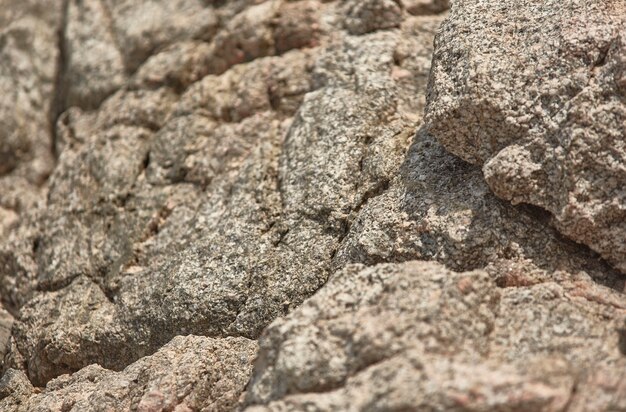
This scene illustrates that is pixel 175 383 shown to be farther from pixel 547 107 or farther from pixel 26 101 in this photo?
pixel 26 101

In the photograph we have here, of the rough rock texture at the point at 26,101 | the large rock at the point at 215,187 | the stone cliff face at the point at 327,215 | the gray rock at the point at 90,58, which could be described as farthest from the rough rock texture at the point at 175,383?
the gray rock at the point at 90,58

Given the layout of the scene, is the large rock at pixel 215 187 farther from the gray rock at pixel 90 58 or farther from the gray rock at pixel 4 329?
the gray rock at pixel 90 58

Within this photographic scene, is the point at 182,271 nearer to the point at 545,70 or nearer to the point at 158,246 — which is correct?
the point at 158,246

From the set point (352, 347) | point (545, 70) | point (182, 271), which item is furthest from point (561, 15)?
point (182, 271)

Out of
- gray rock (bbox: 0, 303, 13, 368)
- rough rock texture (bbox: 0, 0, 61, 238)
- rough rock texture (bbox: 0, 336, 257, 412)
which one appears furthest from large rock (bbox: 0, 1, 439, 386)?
rough rock texture (bbox: 0, 0, 61, 238)

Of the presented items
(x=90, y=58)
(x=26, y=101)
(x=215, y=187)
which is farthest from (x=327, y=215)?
(x=26, y=101)

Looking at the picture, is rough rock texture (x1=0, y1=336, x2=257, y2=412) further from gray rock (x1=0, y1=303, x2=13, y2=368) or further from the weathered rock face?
the weathered rock face

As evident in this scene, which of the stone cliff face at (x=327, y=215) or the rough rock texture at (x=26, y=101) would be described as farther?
the rough rock texture at (x=26, y=101)
